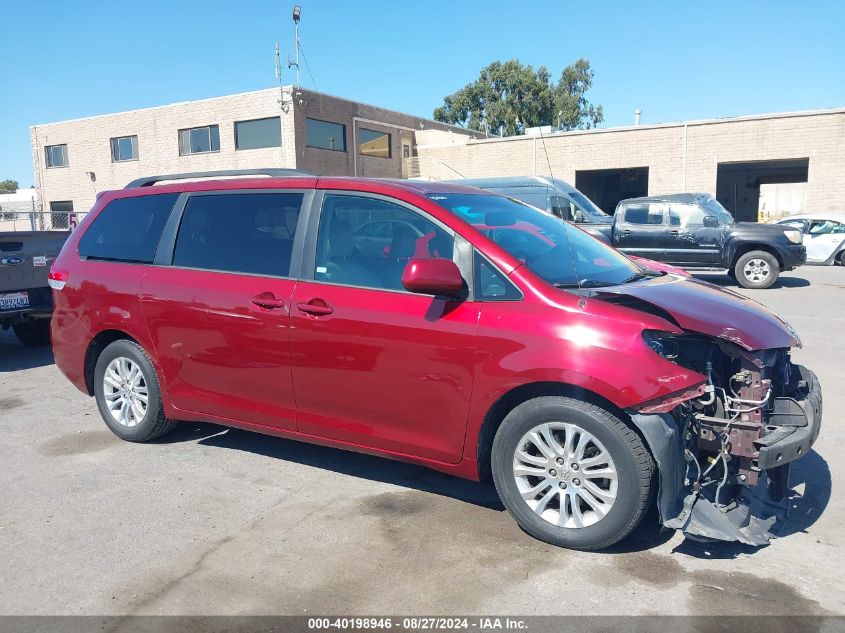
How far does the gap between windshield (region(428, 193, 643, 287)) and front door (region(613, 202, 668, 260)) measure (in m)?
11.1

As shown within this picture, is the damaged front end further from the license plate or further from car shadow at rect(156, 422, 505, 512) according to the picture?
the license plate

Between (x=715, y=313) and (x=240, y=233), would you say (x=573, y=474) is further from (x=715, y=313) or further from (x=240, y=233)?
(x=240, y=233)

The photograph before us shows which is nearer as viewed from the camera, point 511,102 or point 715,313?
point 715,313

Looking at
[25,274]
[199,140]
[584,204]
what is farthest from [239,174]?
[199,140]

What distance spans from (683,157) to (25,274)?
25540 mm

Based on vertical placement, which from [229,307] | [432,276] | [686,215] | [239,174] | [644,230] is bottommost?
[229,307]

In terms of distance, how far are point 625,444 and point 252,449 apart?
293cm

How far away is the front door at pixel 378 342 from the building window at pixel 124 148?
32906 millimetres

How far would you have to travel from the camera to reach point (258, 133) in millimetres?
29547

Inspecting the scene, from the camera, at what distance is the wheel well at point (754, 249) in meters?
14.3

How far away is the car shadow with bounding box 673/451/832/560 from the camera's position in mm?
3486

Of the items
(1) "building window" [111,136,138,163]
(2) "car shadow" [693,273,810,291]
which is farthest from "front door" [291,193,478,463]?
A: (1) "building window" [111,136,138,163]

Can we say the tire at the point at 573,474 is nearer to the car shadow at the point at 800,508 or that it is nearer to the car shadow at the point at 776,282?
the car shadow at the point at 800,508

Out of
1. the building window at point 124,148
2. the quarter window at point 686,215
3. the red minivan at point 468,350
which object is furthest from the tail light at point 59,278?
the building window at point 124,148
